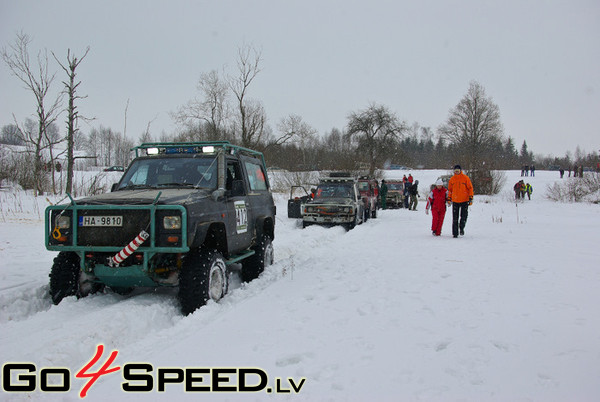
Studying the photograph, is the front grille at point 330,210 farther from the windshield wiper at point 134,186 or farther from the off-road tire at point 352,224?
the windshield wiper at point 134,186

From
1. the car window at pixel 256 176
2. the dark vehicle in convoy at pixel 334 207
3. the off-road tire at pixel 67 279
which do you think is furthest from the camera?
the dark vehicle in convoy at pixel 334 207

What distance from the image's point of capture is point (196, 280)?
200 inches

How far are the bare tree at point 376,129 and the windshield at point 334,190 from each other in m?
34.5

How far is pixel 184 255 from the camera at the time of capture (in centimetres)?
536

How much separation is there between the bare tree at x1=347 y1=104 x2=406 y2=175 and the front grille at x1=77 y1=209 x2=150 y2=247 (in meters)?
47.0

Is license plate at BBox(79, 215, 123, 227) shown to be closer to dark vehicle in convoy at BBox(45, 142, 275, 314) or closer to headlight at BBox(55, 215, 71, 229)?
dark vehicle in convoy at BBox(45, 142, 275, 314)

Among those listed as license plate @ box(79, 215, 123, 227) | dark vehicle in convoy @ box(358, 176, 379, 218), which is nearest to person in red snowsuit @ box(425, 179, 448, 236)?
dark vehicle in convoy @ box(358, 176, 379, 218)

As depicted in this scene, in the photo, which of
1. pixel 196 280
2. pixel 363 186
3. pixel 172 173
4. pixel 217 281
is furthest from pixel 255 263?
pixel 363 186

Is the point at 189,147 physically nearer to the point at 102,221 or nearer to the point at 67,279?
the point at 102,221

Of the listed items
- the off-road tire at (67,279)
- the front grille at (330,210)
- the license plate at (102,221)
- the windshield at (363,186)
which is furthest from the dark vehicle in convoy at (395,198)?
the license plate at (102,221)

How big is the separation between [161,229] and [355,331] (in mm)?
2439

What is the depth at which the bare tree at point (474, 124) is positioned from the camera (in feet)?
171

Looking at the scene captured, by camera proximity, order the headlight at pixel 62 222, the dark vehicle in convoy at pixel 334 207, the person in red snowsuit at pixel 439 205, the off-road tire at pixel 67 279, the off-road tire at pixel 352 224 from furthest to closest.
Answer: the off-road tire at pixel 352 224, the dark vehicle in convoy at pixel 334 207, the person in red snowsuit at pixel 439 205, the off-road tire at pixel 67 279, the headlight at pixel 62 222

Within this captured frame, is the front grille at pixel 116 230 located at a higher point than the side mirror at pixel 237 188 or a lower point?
lower
